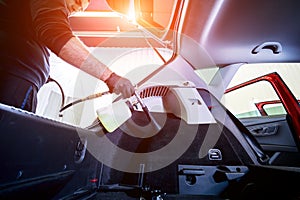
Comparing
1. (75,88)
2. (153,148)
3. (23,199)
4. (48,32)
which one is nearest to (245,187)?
(153,148)

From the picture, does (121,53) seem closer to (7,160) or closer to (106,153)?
(106,153)

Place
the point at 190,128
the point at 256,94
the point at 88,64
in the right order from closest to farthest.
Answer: the point at 88,64
the point at 190,128
the point at 256,94

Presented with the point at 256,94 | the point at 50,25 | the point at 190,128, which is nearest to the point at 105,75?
the point at 50,25

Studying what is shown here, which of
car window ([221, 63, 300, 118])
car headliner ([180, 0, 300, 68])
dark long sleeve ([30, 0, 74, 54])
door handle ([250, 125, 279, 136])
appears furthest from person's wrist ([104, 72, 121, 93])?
car window ([221, 63, 300, 118])

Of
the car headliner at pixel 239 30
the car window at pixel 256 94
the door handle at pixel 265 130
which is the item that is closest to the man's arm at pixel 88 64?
the car headliner at pixel 239 30

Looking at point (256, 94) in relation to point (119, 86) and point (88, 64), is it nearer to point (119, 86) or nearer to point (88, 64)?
point (119, 86)

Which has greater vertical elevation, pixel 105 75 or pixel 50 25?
pixel 50 25

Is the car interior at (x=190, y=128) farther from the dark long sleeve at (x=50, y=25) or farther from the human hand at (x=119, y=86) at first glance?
the dark long sleeve at (x=50, y=25)

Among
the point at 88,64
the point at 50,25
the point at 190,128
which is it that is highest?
the point at 50,25

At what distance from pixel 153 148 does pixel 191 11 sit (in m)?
0.91

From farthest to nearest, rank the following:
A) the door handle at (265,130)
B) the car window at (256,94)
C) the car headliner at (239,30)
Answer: the car window at (256,94)
the door handle at (265,130)
the car headliner at (239,30)

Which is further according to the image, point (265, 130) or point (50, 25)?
point (265, 130)

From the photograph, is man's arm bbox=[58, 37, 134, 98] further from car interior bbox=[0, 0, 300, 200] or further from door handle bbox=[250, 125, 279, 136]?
door handle bbox=[250, 125, 279, 136]

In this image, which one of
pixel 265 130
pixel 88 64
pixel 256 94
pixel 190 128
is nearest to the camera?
pixel 88 64
